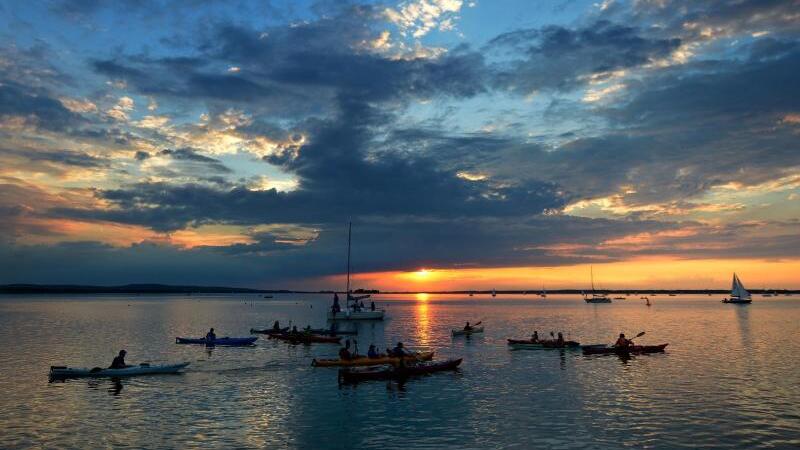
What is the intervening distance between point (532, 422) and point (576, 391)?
9.91 m

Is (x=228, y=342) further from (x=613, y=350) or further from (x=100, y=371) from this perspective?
(x=613, y=350)

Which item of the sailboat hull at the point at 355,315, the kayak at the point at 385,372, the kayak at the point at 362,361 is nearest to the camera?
the kayak at the point at 385,372

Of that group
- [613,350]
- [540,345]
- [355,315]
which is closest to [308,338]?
[540,345]

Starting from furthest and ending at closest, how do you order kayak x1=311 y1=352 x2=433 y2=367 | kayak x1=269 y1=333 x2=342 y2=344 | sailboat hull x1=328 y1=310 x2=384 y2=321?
sailboat hull x1=328 y1=310 x2=384 y2=321 → kayak x1=269 y1=333 x2=342 y2=344 → kayak x1=311 y1=352 x2=433 y2=367

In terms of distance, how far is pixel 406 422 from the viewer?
93.3 feet

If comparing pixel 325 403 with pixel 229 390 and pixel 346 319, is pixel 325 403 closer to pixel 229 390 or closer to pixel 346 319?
pixel 229 390

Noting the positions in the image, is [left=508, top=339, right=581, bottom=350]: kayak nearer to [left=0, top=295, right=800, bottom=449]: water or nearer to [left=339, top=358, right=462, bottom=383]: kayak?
[left=0, top=295, right=800, bottom=449]: water

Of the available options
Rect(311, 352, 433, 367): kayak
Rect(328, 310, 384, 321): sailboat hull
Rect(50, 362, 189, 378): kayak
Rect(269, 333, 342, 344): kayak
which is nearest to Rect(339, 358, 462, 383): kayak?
Rect(311, 352, 433, 367): kayak

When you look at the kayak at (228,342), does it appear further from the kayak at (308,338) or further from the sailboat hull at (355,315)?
the sailboat hull at (355,315)

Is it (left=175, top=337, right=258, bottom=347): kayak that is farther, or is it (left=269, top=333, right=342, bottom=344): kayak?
(left=269, top=333, right=342, bottom=344): kayak

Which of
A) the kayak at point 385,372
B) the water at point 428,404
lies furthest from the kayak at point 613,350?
the kayak at point 385,372

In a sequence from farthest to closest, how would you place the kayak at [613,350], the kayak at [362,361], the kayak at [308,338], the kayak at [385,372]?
1. the kayak at [308,338]
2. the kayak at [613,350]
3. the kayak at [362,361]
4. the kayak at [385,372]

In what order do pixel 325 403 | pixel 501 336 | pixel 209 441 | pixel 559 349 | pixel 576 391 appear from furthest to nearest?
pixel 501 336
pixel 559 349
pixel 576 391
pixel 325 403
pixel 209 441

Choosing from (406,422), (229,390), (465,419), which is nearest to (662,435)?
(465,419)
